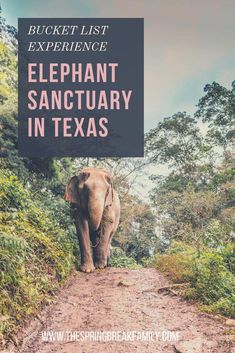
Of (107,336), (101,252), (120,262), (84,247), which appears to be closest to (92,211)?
(84,247)

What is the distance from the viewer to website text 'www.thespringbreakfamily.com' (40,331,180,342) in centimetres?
390

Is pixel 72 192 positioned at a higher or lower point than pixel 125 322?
higher

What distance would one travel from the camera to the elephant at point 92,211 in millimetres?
8695

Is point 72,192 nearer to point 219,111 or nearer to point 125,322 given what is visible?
point 125,322

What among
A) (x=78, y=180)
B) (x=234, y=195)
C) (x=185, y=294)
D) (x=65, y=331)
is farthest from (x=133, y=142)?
(x=65, y=331)

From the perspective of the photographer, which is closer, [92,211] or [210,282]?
[210,282]

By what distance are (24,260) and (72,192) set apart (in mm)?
4685

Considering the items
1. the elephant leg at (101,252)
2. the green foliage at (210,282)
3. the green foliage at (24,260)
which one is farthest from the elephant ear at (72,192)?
the green foliage at (210,282)

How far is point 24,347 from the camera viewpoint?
12.3 ft

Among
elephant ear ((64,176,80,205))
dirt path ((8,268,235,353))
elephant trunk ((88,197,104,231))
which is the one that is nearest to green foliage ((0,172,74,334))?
dirt path ((8,268,235,353))

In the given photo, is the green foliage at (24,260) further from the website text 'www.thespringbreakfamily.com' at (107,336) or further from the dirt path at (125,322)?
the website text 'www.thespringbreakfamily.com' at (107,336)

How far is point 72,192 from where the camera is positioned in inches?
379

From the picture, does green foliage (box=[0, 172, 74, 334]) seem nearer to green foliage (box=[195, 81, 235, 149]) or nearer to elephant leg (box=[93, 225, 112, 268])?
elephant leg (box=[93, 225, 112, 268])

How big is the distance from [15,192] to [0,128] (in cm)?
474
